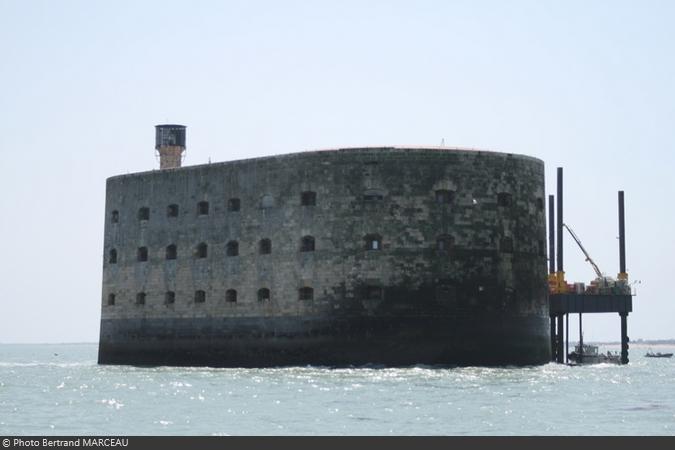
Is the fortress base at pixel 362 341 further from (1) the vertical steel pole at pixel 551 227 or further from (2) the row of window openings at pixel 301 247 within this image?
(1) the vertical steel pole at pixel 551 227

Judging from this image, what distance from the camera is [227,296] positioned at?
4691 cm

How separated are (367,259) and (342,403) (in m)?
A: 13.7

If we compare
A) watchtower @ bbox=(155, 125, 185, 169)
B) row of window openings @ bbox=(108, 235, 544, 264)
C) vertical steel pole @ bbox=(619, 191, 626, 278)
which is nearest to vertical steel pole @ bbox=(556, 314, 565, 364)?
vertical steel pole @ bbox=(619, 191, 626, 278)

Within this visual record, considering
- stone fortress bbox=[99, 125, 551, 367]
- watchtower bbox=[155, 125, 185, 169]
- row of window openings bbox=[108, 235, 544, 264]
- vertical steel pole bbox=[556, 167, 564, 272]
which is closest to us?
stone fortress bbox=[99, 125, 551, 367]

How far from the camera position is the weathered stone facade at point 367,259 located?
43.3 m

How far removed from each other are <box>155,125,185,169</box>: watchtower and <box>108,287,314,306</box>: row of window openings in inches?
292

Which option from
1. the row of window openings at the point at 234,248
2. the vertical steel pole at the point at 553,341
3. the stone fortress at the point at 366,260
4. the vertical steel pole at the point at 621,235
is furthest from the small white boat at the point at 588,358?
the row of window openings at the point at 234,248

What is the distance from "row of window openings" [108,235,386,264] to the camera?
144 ft

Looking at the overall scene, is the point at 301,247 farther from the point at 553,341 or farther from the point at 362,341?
the point at 553,341

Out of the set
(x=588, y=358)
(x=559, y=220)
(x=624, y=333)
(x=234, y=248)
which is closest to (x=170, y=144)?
(x=234, y=248)

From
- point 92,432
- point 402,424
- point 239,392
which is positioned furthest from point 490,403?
point 92,432

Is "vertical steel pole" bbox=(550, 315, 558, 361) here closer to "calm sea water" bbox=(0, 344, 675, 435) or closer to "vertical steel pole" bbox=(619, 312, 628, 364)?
"vertical steel pole" bbox=(619, 312, 628, 364)

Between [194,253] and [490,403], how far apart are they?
66.2 ft

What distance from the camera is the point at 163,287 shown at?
49.2 m
